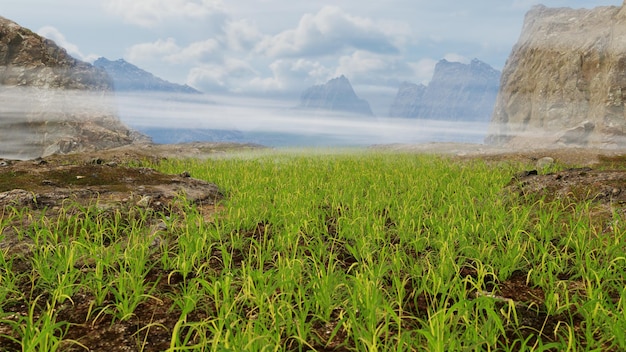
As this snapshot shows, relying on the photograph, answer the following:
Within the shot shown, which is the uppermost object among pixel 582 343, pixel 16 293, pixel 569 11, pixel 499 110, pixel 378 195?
pixel 569 11

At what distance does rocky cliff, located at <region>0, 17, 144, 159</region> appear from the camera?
1748 inches

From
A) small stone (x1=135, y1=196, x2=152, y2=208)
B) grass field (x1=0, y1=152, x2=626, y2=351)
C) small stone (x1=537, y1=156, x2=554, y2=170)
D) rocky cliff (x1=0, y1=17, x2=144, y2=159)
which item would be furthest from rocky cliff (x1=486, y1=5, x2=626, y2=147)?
rocky cliff (x1=0, y1=17, x2=144, y2=159)

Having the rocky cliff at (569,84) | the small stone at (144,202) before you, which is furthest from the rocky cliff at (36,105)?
the rocky cliff at (569,84)

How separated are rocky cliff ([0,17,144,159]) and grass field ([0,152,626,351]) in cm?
4477

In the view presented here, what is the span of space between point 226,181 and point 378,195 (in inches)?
159

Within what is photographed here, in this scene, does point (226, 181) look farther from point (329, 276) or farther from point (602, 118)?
point (602, 118)

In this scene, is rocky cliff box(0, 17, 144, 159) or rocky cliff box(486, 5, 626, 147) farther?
rocky cliff box(0, 17, 144, 159)

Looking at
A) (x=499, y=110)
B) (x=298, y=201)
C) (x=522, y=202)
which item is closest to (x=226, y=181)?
(x=298, y=201)

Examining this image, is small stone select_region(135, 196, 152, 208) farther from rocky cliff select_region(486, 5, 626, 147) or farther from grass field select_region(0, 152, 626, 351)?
rocky cliff select_region(486, 5, 626, 147)

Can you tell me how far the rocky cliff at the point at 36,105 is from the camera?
44.4 m

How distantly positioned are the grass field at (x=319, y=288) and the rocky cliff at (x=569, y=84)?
3958 cm

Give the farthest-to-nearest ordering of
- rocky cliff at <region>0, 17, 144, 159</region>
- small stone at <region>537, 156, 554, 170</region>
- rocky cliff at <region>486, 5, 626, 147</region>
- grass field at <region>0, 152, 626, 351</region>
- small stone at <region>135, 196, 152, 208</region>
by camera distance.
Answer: rocky cliff at <region>0, 17, 144, 159</region> < rocky cliff at <region>486, 5, 626, 147</region> < small stone at <region>537, 156, 554, 170</region> < small stone at <region>135, 196, 152, 208</region> < grass field at <region>0, 152, 626, 351</region>

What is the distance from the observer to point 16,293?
12.1ft

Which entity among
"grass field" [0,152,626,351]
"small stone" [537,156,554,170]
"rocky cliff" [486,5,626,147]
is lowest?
"grass field" [0,152,626,351]
